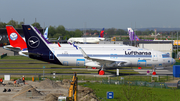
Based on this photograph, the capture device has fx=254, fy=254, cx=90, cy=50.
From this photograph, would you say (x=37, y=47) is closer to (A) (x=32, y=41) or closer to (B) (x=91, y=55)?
(A) (x=32, y=41)

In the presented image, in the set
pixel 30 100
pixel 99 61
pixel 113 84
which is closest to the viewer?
pixel 30 100

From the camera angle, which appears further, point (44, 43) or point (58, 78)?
point (44, 43)

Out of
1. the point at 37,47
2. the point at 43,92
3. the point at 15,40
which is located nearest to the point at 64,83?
the point at 43,92

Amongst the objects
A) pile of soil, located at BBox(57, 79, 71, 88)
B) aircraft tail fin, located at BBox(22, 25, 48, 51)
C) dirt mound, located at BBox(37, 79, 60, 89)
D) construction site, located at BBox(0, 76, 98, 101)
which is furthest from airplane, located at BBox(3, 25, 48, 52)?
dirt mound, located at BBox(37, 79, 60, 89)

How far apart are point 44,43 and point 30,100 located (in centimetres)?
2125

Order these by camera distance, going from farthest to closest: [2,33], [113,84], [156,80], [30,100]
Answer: [2,33] < [156,80] < [113,84] < [30,100]

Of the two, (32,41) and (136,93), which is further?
(32,41)

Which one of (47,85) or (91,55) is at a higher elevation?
(91,55)

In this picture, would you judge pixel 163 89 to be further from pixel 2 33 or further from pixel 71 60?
pixel 2 33

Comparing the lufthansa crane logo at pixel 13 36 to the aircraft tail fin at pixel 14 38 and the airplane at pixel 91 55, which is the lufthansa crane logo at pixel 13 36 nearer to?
the aircraft tail fin at pixel 14 38

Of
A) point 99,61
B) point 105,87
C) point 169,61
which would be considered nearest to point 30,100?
point 105,87

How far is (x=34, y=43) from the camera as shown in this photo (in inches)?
1980

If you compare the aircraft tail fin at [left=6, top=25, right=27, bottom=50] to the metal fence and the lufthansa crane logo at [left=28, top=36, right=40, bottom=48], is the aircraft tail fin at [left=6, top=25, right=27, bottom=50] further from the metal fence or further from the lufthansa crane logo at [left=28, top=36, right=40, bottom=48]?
the metal fence

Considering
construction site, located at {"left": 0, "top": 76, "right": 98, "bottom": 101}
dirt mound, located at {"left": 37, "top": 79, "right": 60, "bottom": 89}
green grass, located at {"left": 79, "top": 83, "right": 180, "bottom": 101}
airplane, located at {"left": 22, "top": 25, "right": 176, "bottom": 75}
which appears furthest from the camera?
airplane, located at {"left": 22, "top": 25, "right": 176, "bottom": 75}
